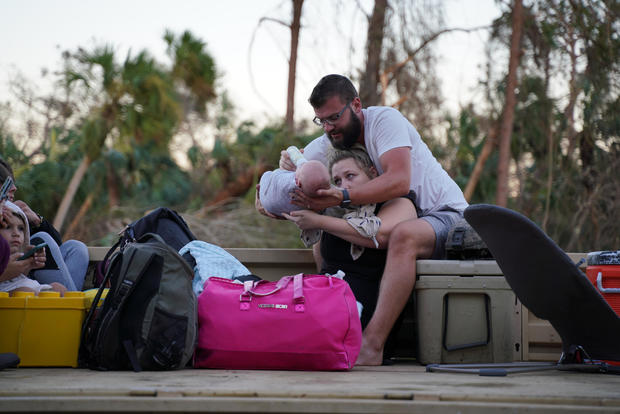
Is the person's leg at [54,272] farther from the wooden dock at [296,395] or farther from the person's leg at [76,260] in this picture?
the wooden dock at [296,395]

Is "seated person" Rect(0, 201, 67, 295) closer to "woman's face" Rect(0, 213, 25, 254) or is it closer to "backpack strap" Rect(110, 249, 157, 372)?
"woman's face" Rect(0, 213, 25, 254)

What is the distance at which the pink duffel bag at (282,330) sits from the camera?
2.43m

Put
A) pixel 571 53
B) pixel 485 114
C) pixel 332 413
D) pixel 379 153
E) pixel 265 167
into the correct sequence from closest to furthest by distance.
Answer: pixel 332 413
pixel 379 153
pixel 571 53
pixel 485 114
pixel 265 167

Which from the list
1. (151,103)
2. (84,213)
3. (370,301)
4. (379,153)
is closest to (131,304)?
(370,301)

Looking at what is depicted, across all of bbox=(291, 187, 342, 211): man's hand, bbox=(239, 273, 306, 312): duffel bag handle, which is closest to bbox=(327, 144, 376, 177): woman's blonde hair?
bbox=(291, 187, 342, 211): man's hand

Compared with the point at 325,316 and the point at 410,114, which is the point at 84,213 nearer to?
the point at 410,114

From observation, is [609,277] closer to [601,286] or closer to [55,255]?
[601,286]

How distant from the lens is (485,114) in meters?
11.6

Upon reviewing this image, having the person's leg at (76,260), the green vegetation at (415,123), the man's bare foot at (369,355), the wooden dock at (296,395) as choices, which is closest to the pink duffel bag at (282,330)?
the man's bare foot at (369,355)

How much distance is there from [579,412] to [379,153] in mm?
1778

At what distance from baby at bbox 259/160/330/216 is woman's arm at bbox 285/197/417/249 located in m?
0.07

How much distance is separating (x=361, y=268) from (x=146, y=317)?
991 mm

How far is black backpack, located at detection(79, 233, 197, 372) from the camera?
2352 mm

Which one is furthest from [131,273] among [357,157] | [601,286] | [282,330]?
[601,286]
